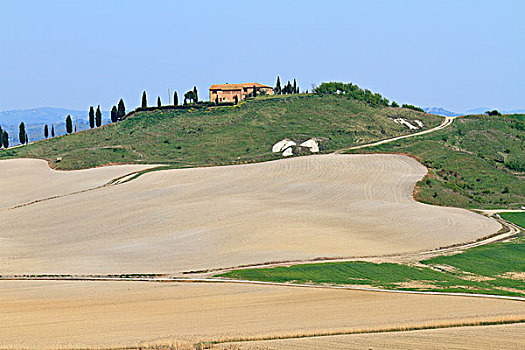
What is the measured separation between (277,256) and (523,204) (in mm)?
45752

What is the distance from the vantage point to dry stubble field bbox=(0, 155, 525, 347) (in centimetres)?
3077

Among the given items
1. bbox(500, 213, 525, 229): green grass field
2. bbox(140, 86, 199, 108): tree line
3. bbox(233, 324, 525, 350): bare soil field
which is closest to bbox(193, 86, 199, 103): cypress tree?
bbox(140, 86, 199, 108): tree line

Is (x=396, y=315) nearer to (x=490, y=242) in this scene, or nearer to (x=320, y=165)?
(x=490, y=242)

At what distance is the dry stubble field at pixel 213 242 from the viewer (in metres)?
30.8

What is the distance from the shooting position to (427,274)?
143 feet

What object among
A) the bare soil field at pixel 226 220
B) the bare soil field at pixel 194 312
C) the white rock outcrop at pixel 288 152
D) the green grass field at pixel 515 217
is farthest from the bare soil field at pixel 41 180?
the green grass field at pixel 515 217

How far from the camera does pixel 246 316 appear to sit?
31.7 meters

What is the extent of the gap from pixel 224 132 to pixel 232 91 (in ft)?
126

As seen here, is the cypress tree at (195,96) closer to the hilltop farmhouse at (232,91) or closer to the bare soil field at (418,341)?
the hilltop farmhouse at (232,91)

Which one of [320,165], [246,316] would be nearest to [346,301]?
[246,316]

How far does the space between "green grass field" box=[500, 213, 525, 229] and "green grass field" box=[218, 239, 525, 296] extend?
1785cm

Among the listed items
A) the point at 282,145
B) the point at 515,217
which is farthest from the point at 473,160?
the point at 282,145

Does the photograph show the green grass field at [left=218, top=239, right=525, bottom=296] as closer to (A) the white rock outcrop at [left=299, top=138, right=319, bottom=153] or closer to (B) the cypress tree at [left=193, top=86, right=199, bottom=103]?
(A) the white rock outcrop at [left=299, top=138, right=319, bottom=153]

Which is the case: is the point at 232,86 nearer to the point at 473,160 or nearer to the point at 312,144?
the point at 312,144
